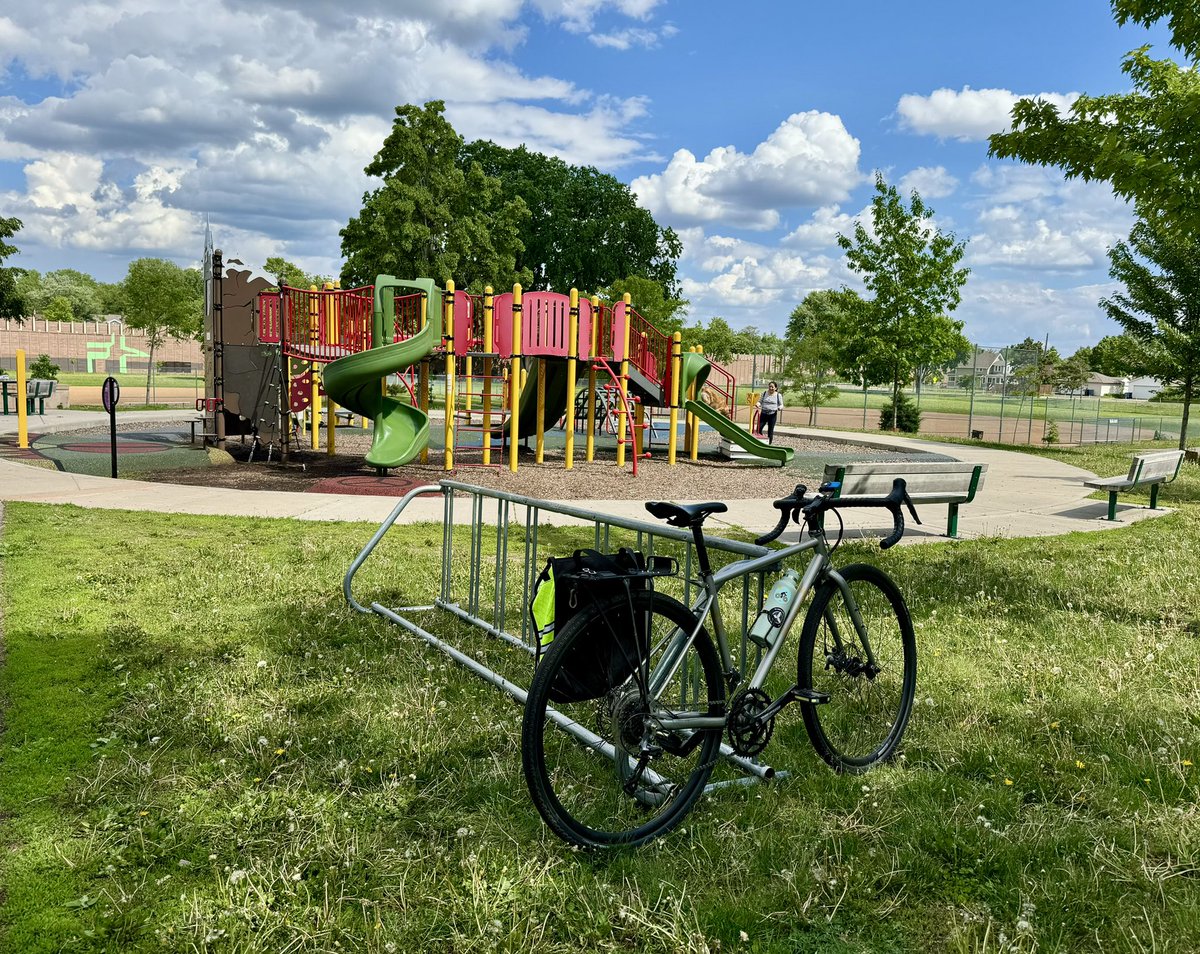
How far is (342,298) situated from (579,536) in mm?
7818

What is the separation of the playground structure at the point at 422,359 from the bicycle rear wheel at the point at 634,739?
10.3 metres

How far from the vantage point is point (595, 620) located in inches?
113

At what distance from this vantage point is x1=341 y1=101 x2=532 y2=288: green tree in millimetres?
35906

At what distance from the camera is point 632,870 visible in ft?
9.45

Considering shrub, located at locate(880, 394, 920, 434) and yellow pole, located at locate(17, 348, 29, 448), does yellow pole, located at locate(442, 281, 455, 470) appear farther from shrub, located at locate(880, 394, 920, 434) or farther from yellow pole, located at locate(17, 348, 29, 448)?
shrub, located at locate(880, 394, 920, 434)

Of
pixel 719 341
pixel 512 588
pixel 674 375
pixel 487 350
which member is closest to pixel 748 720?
pixel 512 588

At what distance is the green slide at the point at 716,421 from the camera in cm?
1728

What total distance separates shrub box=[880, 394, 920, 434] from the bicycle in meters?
28.2

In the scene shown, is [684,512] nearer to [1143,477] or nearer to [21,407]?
[1143,477]

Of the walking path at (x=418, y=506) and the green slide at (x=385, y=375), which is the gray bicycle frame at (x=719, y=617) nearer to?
the walking path at (x=418, y=506)

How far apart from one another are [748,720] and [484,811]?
100 centimetres

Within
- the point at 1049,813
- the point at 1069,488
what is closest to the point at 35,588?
the point at 1049,813

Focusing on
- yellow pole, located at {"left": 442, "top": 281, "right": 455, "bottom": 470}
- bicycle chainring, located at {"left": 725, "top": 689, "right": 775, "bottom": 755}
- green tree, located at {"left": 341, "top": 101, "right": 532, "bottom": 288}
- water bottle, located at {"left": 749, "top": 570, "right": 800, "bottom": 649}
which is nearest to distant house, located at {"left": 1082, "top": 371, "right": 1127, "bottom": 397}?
green tree, located at {"left": 341, "top": 101, "right": 532, "bottom": 288}

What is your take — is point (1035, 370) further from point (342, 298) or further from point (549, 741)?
point (549, 741)
